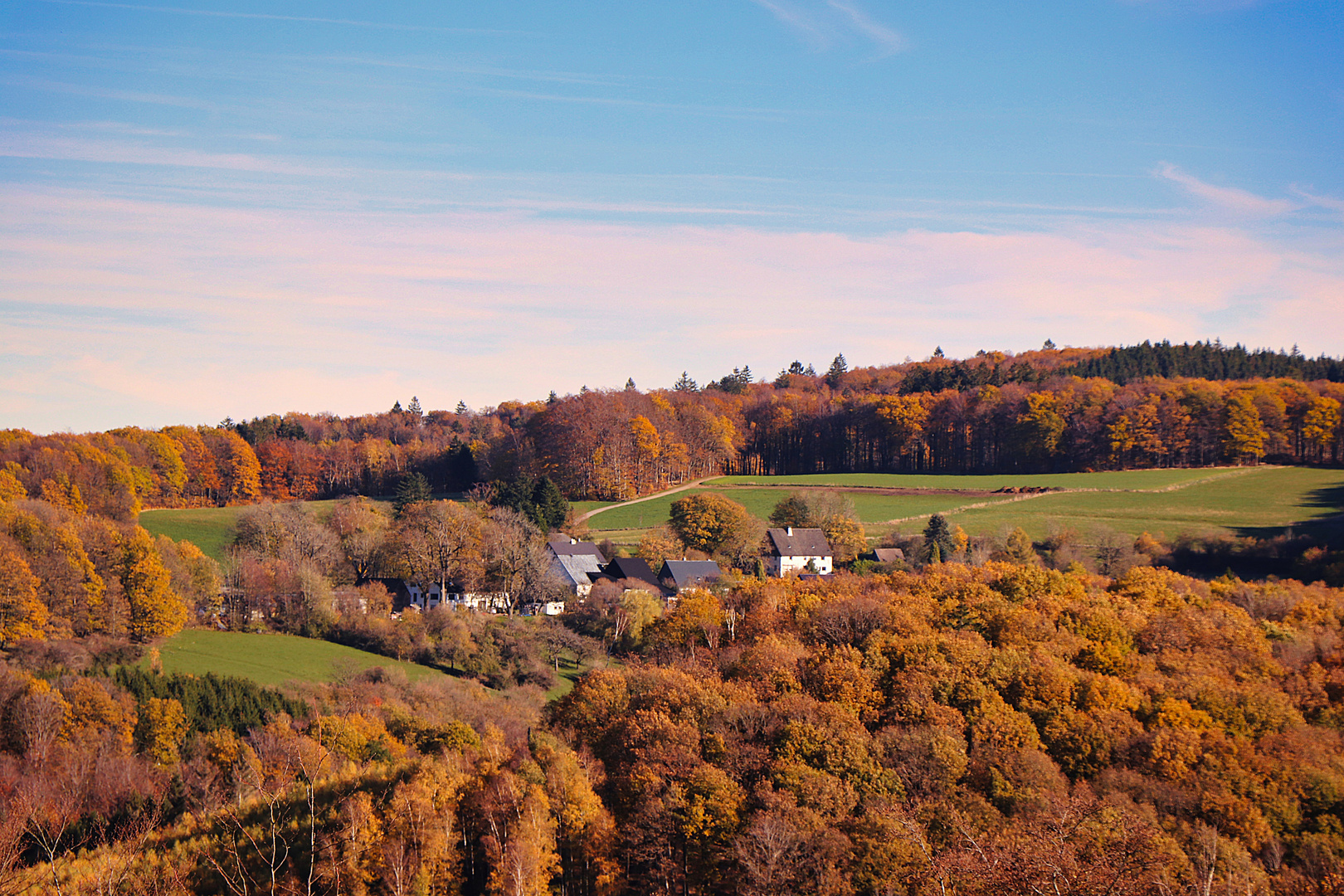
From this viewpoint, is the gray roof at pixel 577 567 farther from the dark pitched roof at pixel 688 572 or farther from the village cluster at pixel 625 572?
the dark pitched roof at pixel 688 572

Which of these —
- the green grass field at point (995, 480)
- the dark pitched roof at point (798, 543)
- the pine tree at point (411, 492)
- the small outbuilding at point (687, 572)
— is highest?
the pine tree at point (411, 492)

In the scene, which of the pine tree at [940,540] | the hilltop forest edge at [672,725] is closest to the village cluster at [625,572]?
the hilltop forest edge at [672,725]

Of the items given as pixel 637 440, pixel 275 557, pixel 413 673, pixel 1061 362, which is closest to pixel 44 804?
pixel 413 673

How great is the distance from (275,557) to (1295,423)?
99162 mm

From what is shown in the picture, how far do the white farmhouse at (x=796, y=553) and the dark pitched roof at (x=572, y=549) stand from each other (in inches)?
546

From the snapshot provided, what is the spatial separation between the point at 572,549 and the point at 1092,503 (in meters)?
44.4

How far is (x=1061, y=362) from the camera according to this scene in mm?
132750

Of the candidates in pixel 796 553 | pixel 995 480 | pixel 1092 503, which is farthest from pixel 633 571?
pixel 995 480

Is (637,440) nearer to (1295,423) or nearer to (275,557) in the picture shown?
(275,557)

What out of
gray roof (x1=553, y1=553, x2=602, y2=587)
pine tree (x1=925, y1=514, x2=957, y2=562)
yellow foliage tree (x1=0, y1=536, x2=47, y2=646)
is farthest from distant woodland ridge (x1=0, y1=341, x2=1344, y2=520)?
pine tree (x1=925, y1=514, x2=957, y2=562)

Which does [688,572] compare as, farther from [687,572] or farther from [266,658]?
[266,658]

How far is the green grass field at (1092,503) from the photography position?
68938mm

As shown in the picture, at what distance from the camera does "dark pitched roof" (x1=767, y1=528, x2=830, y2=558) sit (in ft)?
234

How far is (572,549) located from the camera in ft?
240
